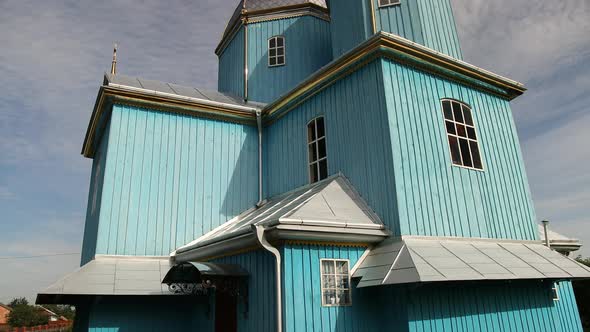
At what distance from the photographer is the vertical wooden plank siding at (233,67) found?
1340 cm

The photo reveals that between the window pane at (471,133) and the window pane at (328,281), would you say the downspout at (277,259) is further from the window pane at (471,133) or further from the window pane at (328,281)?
the window pane at (471,133)

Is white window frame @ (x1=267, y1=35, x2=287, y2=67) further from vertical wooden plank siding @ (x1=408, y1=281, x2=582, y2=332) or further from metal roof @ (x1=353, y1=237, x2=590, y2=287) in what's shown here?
vertical wooden plank siding @ (x1=408, y1=281, x2=582, y2=332)

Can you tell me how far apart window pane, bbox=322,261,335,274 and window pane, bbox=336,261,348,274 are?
9 centimetres

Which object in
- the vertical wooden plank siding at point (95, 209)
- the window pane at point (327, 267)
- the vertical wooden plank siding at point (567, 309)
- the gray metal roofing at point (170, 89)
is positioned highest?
the gray metal roofing at point (170, 89)

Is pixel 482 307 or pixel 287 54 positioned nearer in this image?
pixel 482 307

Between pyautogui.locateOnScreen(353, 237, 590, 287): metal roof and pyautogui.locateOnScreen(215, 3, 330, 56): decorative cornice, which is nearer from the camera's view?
pyautogui.locateOnScreen(353, 237, 590, 287): metal roof

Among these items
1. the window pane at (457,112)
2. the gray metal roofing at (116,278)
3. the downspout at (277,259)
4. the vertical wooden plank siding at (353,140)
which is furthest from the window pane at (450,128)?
the gray metal roofing at (116,278)

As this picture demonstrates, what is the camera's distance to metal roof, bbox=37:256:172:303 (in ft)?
24.8

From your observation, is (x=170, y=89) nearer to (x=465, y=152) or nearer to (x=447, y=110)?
(x=447, y=110)

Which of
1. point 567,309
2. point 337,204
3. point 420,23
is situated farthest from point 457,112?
point 567,309

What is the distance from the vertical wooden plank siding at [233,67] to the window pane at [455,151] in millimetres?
7226

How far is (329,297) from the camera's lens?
627 centimetres

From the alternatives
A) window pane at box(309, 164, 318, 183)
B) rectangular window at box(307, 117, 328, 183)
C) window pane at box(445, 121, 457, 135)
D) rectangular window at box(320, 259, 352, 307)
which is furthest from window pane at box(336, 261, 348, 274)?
window pane at box(445, 121, 457, 135)

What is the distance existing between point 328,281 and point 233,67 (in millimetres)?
9478
